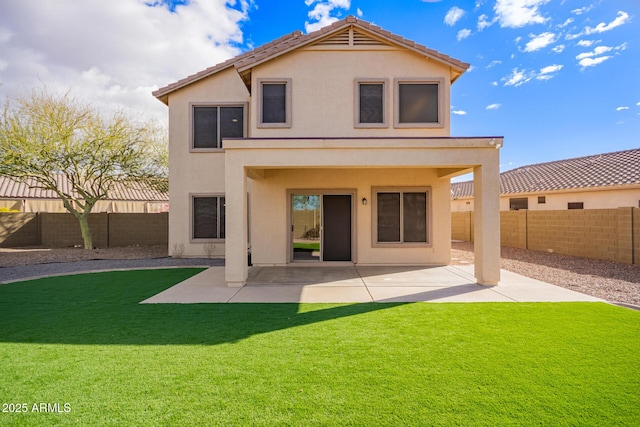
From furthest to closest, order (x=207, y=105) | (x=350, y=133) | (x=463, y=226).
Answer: (x=463, y=226) → (x=207, y=105) → (x=350, y=133)

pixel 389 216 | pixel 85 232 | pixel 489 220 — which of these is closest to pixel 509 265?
pixel 489 220

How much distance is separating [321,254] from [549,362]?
7.90m

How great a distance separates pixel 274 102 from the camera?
1062 centimetres

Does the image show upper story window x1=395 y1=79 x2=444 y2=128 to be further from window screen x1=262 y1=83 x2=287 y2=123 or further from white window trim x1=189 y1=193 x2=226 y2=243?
white window trim x1=189 y1=193 x2=226 y2=243

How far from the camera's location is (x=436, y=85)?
34.8ft

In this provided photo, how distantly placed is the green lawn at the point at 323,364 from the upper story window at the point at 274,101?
260 inches

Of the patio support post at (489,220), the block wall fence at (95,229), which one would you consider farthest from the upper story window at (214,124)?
the patio support post at (489,220)

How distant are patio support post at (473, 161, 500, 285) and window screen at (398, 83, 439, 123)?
Answer: 3413 millimetres

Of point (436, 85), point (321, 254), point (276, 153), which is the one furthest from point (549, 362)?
point (436, 85)

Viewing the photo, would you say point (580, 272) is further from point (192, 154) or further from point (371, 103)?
point (192, 154)

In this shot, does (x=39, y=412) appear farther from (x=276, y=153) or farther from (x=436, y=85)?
(x=436, y=85)

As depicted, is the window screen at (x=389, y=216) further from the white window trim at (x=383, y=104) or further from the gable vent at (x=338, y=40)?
the gable vent at (x=338, y=40)

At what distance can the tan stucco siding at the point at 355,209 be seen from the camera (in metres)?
11.0

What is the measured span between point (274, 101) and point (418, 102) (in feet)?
15.9
